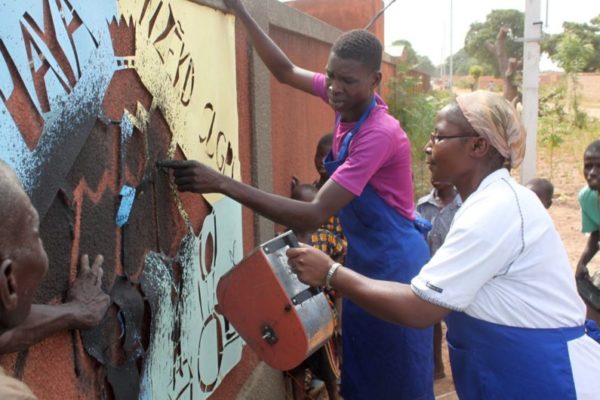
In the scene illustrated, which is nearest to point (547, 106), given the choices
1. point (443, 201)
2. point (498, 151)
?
point (443, 201)

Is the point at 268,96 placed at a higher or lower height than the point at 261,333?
higher

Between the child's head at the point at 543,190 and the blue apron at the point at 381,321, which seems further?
the child's head at the point at 543,190

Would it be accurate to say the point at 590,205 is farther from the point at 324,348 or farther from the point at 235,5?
the point at 235,5

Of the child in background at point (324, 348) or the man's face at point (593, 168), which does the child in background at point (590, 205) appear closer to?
the man's face at point (593, 168)

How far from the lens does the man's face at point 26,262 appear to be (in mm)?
1171

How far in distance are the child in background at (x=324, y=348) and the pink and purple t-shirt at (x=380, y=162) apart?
2.64 feet

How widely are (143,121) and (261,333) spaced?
841 mm

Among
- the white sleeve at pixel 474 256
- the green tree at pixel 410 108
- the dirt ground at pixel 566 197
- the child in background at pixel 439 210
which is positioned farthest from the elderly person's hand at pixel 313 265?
the green tree at pixel 410 108

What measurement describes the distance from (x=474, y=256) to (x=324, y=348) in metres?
1.91

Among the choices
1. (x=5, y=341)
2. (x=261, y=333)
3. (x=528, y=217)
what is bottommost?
(x=261, y=333)

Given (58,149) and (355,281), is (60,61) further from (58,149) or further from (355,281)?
(355,281)

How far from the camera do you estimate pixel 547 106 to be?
66.8ft

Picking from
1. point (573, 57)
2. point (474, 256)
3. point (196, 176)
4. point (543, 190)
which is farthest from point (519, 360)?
point (573, 57)

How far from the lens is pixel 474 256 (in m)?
1.77
